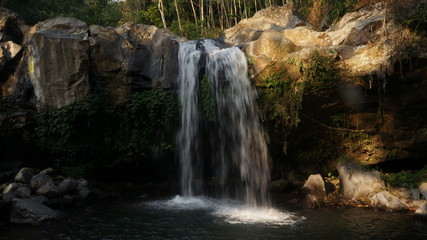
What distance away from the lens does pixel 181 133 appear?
40.9 ft

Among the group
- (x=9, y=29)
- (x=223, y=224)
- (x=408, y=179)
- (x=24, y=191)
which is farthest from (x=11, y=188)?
(x=408, y=179)

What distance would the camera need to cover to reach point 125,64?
1228cm

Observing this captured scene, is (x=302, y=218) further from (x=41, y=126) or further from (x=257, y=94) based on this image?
(x=41, y=126)

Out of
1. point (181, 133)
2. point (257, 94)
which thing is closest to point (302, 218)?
point (257, 94)

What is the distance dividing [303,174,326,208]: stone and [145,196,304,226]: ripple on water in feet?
3.24

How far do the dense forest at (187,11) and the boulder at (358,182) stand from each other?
454cm

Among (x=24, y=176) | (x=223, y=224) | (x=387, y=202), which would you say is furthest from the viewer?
(x=24, y=176)

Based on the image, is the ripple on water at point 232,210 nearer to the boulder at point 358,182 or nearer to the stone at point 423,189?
the boulder at point 358,182

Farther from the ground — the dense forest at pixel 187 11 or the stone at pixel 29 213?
the dense forest at pixel 187 11

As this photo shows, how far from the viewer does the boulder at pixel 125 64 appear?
1233 centimetres

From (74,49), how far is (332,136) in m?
9.35

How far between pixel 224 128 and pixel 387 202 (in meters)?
5.42

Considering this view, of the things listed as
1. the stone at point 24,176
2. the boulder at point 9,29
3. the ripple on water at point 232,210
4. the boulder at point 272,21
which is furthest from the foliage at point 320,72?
the boulder at point 9,29

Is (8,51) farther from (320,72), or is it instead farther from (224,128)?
(320,72)
